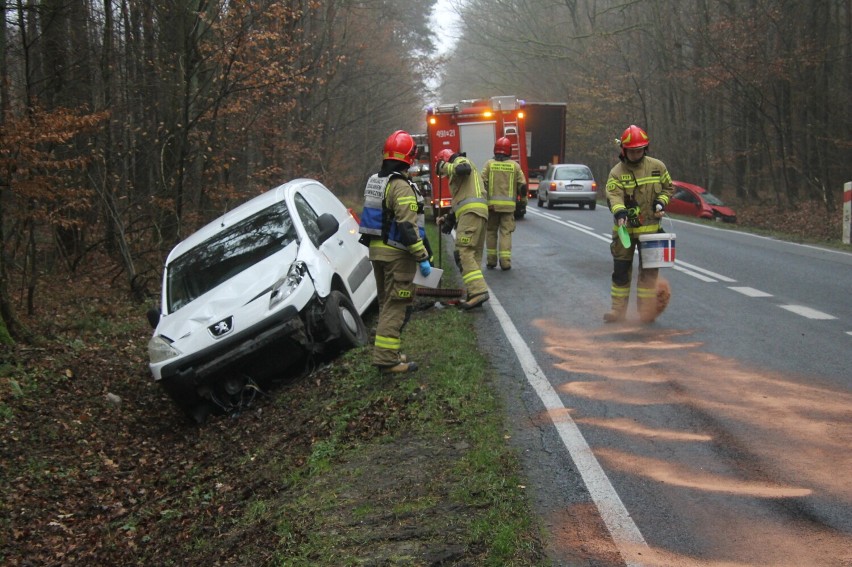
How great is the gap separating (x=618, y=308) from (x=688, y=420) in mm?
3528

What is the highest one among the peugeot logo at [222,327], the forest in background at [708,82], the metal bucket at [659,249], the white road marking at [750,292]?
the forest in background at [708,82]

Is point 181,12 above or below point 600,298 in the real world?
above

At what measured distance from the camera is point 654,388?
662cm

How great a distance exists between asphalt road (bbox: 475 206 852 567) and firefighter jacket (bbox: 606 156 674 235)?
1100 mm

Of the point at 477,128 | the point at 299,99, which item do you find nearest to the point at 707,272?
the point at 477,128

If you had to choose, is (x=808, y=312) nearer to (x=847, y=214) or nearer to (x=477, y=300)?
(x=477, y=300)

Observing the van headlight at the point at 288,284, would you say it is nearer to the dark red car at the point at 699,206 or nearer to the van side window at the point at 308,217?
the van side window at the point at 308,217

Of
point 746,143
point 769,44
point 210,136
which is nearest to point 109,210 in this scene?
point 210,136

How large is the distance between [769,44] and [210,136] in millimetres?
21455

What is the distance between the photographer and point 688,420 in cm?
582

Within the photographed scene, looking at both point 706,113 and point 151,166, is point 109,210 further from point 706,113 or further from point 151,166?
point 706,113

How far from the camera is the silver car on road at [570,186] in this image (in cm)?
3156

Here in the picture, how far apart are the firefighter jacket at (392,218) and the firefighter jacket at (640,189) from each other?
255 centimetres

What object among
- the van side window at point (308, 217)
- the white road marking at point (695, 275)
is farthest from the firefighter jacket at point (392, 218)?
the white road marking at point (695, 275)
